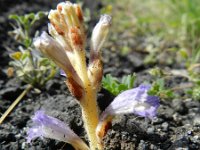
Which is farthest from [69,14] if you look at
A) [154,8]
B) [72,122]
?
[154,8]

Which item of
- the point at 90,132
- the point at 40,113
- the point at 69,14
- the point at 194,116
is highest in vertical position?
the point at 69,14

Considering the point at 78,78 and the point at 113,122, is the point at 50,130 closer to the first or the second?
the point at 78,78

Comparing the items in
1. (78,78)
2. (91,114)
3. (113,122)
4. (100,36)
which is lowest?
(113,122)

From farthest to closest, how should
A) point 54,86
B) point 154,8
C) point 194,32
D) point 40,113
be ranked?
point 154,8, point 194,32, point 54,86, point 40,113

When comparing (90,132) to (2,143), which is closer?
(90,132)

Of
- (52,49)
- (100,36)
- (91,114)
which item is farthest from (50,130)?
(100,36)

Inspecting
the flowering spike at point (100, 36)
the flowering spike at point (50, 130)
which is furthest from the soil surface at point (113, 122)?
the flowering spike at point (100, 36)

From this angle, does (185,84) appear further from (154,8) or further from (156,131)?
(154,8)
